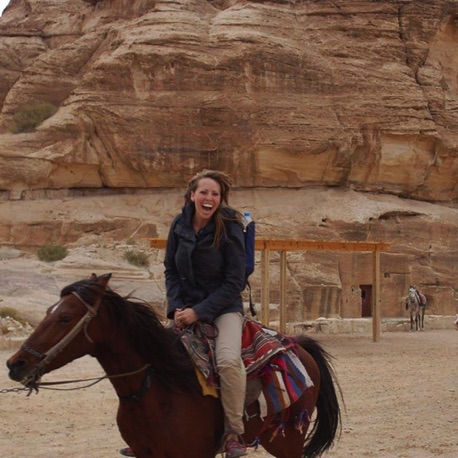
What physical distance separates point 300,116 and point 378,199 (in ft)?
19.7

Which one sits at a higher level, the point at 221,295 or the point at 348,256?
the point at 221,295

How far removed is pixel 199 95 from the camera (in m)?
39.8

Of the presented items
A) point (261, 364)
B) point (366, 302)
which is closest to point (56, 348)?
point (261, 364)

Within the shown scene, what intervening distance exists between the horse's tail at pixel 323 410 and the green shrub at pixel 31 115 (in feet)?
120

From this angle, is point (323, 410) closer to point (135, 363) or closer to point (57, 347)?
point (135, 363)

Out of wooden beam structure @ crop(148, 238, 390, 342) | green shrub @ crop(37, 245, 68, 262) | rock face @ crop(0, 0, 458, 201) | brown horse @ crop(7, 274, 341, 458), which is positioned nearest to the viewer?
brown horse @ crop(7, 274, 341, 458)

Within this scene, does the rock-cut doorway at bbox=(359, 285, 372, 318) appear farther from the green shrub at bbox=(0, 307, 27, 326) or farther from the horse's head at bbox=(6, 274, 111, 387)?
the horse's head at bbox=(6, 274, 111, 387)

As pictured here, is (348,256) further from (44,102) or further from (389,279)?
(44,102)

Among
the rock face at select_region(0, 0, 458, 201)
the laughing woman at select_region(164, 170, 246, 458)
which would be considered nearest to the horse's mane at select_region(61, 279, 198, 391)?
the laughing woman at select_region(164, 170, 246, 458)

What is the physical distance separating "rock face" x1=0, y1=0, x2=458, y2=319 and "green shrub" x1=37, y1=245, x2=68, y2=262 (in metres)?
2.25

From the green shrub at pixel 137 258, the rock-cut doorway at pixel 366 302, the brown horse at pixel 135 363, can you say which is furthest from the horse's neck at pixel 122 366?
the rock-cut doorway at pixel 366 302

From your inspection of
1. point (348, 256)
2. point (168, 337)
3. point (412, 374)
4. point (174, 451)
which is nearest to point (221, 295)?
point (168, 337)

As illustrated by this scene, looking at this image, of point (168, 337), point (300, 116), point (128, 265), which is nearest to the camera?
point (168, 337)

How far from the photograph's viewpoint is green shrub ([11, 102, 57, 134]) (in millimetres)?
41969
